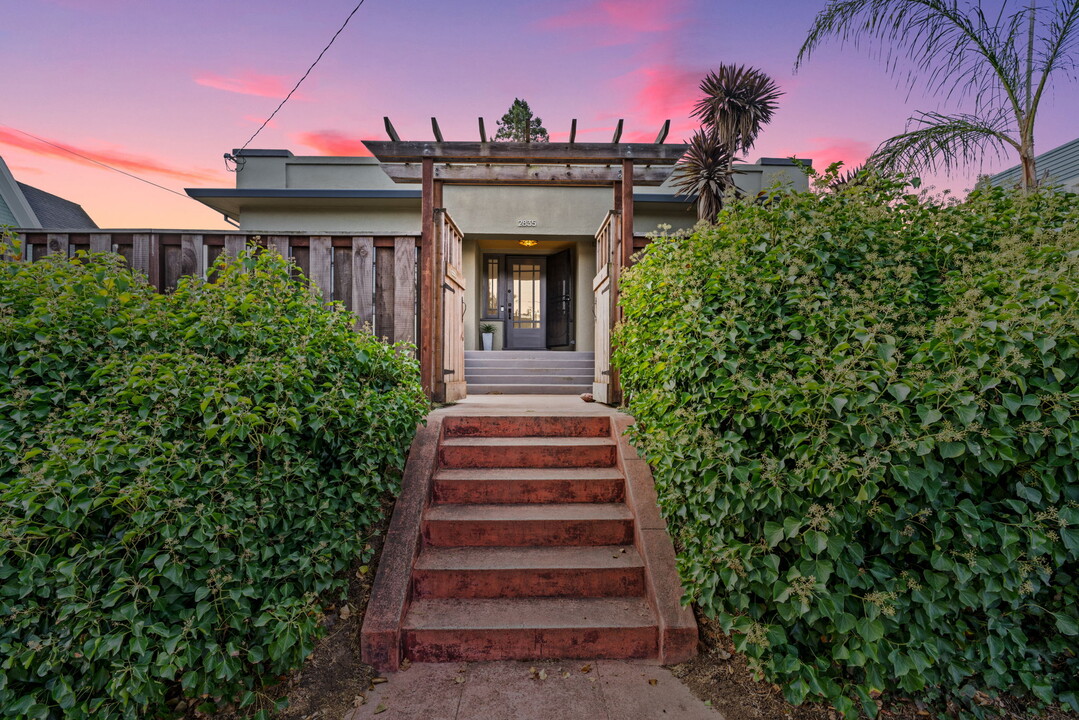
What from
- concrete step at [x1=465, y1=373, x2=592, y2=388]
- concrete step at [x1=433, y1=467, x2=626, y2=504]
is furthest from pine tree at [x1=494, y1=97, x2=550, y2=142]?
concrete step at [x1=433, y1=467, x2=626, y2=504]

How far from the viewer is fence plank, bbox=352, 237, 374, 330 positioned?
4773mm

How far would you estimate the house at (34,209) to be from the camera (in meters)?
8.58

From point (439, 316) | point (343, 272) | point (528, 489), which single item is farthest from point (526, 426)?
point (343, 272)

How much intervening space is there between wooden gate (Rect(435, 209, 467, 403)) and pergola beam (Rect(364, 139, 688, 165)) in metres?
0.62

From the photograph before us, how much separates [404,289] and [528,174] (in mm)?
1843

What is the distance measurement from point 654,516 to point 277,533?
2054 millimetres

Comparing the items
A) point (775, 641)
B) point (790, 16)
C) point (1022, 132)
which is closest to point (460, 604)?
point (775, 641)

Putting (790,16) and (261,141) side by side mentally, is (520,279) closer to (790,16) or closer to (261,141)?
(261,141)

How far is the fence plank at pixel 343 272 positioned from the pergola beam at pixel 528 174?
3.41 ft

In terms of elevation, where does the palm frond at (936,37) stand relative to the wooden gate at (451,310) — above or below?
above

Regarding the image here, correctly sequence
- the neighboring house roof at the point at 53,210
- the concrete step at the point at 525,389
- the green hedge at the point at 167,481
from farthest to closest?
the neighboring house roof at the point at 53,210
the concrete step at the point at 525,389
the green hedge at the point at 167,481

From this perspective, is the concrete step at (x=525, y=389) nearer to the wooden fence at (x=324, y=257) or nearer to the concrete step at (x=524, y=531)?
the wooden fence at (x=324, y=257)

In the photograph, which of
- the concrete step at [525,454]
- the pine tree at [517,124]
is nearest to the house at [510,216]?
the concrete step at [525,454]

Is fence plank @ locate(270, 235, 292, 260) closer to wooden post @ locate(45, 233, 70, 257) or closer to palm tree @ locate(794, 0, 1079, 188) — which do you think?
wooden post @ locate(45, 233, 70, 257)
